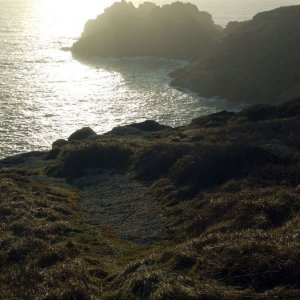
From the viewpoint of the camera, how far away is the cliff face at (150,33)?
167125 millimetres

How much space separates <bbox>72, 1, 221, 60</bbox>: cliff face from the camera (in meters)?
167

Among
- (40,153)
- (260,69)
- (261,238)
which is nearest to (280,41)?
(260,69)

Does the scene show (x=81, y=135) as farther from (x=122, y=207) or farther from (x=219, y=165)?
(x=122, y=207)

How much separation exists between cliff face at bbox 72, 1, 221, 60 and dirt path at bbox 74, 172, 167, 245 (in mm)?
117149

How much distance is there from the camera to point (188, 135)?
205 feet

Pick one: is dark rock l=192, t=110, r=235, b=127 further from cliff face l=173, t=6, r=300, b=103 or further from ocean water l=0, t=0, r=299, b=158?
cliff face l=173, t=6, r=300, b=103

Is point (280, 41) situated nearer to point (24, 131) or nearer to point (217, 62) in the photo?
point (217, 62)

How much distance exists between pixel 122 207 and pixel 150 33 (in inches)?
5498

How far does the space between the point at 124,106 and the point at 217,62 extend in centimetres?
3824

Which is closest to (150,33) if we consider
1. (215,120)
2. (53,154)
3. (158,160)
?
(215,120)

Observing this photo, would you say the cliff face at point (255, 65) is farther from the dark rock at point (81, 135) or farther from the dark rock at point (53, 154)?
the dark rock at point (53, 154)

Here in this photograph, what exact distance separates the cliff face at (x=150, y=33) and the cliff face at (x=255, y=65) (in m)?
25.4

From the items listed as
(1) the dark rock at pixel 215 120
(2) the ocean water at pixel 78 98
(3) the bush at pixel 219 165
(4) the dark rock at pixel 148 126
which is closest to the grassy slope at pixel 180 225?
(3) the bush at pixel 219 165

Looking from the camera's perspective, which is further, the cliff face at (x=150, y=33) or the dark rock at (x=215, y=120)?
the cliff face at (x=150, y=33)
